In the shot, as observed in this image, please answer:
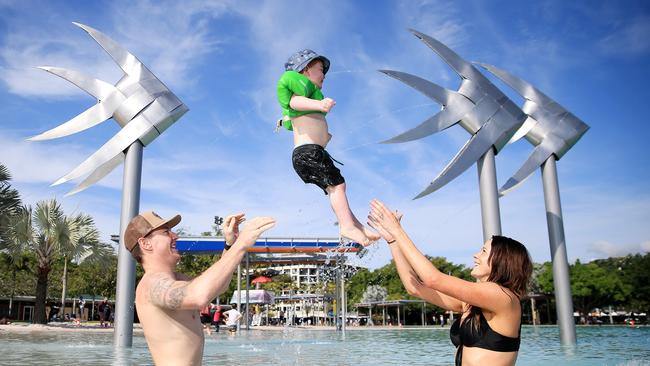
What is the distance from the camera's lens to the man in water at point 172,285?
2.77 metres

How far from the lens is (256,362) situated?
32.6 feet

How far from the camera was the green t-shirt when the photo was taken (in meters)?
3.78

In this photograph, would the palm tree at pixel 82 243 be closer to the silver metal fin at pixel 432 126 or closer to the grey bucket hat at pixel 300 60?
the silver metal fin at pixel 432 126

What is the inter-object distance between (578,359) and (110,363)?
8.30 metres

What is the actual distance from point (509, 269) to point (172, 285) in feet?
6.38

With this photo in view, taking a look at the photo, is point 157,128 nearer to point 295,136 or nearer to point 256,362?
point 256,362

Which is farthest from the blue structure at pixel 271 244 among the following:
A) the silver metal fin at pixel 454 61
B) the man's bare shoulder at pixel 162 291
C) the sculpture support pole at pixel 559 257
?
the man's bare shoulder at pixel 162 291

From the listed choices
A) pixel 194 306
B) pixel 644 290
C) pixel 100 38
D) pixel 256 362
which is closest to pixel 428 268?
pixel 194 306

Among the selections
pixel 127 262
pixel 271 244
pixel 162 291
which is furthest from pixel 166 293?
pixel 271 244

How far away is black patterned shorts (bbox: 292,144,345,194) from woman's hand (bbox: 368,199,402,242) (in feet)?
1.64

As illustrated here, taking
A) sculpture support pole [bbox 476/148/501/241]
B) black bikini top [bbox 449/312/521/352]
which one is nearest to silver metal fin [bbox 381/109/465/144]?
sculpture support pole [bbox 476/148/501/241]

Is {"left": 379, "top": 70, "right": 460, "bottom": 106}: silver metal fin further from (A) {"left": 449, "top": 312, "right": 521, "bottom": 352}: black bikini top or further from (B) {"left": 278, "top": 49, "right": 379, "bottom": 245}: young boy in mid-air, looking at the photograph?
(A) {"left": 449, "top": 312, "right": 521, "bottom": 352}: black bikini top

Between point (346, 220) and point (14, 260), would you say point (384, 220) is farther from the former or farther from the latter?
point (14, 260)

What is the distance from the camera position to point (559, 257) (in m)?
13.3
